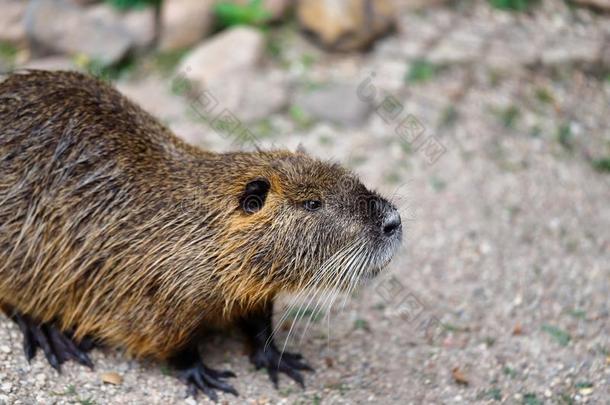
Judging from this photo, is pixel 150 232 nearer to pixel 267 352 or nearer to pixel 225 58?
pixel 267 352

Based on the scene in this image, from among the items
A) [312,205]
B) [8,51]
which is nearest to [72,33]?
[8,51]

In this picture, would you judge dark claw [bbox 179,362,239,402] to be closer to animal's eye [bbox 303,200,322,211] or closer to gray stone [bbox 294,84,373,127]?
animal's eye [bbox 303,200,322,211]

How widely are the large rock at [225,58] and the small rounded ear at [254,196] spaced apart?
10.5 feet

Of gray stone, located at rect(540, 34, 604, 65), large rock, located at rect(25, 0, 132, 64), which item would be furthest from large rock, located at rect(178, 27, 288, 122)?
gray stone, located at rect(540, 34, 604, 65)

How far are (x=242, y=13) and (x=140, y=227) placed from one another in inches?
151

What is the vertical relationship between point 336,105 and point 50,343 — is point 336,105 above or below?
below

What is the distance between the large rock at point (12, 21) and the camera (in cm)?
759

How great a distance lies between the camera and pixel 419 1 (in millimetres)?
7926

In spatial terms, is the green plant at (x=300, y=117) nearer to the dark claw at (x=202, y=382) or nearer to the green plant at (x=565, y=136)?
the green plant at (x=565, y=136)

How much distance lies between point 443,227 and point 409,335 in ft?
4.07

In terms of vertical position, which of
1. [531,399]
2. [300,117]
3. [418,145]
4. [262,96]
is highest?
[262,96]

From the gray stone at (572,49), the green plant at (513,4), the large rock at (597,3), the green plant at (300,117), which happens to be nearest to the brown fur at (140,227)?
the green plant at (300,117)

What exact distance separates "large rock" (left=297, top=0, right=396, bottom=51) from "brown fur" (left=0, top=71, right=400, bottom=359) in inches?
131

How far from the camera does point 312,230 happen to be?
394 centimetres
